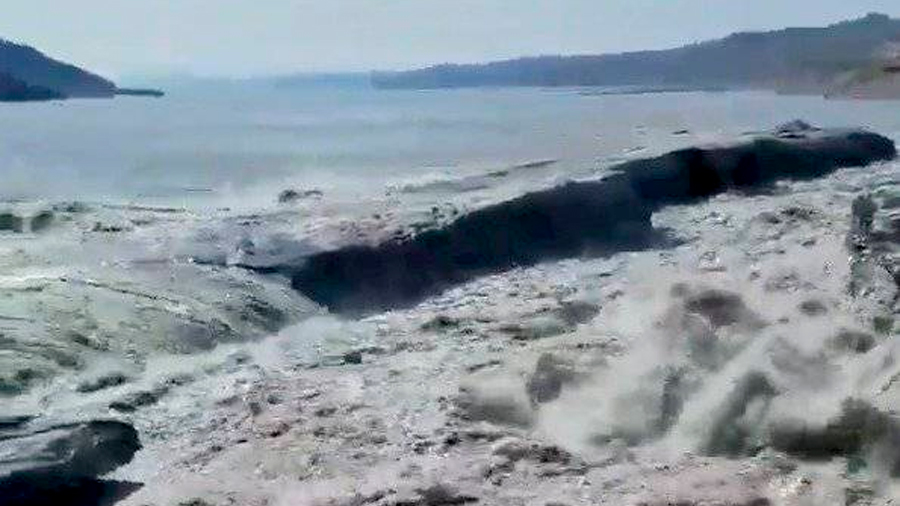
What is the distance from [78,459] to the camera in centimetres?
466

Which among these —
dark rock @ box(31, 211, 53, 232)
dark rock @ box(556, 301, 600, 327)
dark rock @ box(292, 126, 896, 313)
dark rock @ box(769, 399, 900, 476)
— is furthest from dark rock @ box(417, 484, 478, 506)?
dark rock @ box(31, 211, 53, 232)

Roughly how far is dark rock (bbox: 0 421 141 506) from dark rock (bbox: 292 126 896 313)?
3328 mm

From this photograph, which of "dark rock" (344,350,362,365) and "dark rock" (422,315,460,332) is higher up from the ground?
"dark rock" (422,315,460,332)

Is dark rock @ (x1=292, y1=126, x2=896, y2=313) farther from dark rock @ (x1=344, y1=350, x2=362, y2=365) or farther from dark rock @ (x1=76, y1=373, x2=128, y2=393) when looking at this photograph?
dark rock @ (x1=76, y1=373, x2=128, y2=393)

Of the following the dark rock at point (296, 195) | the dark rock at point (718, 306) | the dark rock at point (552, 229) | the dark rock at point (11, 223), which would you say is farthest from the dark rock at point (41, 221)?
the dark rock at point (718, 306)

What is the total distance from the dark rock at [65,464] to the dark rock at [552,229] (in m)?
3.33

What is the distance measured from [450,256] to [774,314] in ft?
10.8

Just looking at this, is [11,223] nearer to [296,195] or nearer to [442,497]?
[296,195]

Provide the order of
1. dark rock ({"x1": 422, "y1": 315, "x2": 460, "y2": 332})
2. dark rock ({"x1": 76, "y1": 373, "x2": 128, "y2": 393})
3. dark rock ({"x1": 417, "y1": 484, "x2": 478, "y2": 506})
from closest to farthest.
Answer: dark rock ({"x1": 417, "y1": 484, "x2": 478, "y2": 506}), dark rock ({"x1": 76, "y1": 373, "x2": 128, "y2": 393}), dark rock ({"x1": 422, "y1": 315, "x2": 460, "y2": 332})

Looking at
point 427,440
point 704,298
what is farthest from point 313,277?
point 427,440

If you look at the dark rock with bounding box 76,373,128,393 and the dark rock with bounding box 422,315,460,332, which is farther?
the dark rock with bounding box 422,315,460,332

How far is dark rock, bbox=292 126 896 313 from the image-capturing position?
28.5 ft

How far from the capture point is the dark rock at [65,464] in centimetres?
439

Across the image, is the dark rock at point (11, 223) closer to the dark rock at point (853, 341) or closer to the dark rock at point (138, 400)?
the dark rock at point (138, 400)
